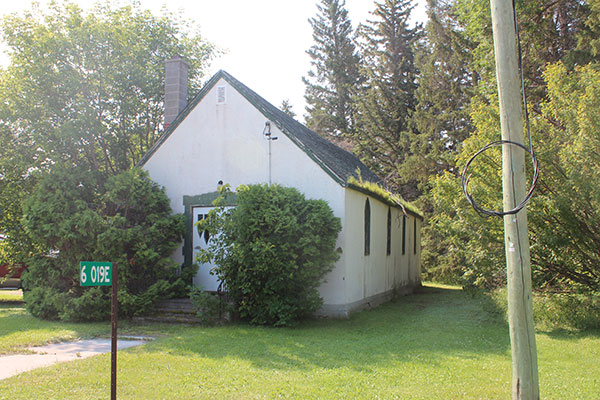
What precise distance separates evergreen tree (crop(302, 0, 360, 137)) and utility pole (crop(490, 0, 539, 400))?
3356 cm

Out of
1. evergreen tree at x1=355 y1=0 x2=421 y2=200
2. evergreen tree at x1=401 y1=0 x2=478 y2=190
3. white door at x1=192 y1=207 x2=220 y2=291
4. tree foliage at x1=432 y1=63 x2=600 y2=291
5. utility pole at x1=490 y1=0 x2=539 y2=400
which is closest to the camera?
utility pole at x1=490 y1=0 x2=539 y2=400

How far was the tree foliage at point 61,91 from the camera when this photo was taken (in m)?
15.1

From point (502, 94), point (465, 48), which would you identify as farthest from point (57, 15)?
point (465, 48)

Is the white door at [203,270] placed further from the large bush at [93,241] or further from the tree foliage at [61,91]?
the tree foliage at [61,91]

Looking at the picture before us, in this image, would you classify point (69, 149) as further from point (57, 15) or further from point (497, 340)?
point (497, 340)

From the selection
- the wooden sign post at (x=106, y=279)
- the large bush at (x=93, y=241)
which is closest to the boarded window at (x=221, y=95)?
the large bush at (x=93, y=241)

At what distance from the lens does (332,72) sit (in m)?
40.6

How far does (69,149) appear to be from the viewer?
16000 mm

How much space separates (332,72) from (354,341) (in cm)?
3375

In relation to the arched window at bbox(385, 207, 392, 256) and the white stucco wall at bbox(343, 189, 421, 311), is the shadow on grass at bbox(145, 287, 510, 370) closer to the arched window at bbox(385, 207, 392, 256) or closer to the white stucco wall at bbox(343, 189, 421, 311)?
the white stucco wall at bbox(343, 189, 421, 311)

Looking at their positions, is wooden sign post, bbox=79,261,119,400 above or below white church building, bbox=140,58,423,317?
below

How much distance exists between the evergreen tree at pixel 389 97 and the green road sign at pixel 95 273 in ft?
91.0

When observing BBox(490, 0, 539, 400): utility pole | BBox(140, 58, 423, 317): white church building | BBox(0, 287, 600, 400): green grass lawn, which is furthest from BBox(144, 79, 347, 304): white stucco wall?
BBox(490, 0, 539, 400): utility pole

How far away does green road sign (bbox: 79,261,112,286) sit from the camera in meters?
4.81
